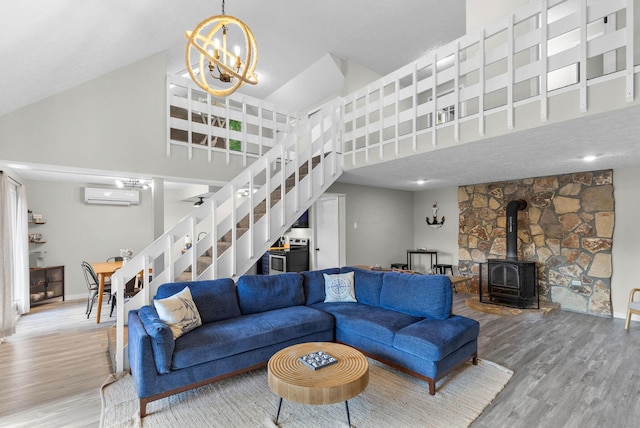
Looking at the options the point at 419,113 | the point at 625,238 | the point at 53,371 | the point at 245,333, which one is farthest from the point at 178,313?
the point at 625,238

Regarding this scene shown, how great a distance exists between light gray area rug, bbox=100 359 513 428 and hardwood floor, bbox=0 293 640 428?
13 cm

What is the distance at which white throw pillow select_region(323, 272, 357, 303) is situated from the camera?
3844 millimetres

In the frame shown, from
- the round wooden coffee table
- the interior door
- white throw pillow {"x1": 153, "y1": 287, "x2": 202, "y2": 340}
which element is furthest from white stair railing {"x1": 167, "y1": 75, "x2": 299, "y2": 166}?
the round wooden coffee table

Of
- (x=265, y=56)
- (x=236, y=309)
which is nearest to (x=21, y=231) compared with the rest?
(x=236, y=309)

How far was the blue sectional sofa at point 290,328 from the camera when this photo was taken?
94.6 inches

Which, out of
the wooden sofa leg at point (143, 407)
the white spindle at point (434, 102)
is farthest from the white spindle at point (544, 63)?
the wooden sofa leg at point (143, 407)

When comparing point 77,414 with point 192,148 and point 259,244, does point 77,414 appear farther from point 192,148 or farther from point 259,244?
point 192,148

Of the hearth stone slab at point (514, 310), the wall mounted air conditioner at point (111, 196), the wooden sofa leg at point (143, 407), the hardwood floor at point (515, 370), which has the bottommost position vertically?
the hearth stone slab at point (514, 310)

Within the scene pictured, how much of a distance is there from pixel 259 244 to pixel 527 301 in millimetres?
4662

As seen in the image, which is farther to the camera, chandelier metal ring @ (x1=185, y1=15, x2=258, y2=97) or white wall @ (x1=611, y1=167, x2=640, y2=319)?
white wall @ (x1=611, y1=167, x2=640, y2=319)

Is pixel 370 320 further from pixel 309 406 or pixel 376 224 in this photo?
pixel 376 224

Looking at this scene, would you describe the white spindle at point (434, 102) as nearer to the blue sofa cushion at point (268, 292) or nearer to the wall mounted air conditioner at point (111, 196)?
the blue sofa cushion at point (268, 292)

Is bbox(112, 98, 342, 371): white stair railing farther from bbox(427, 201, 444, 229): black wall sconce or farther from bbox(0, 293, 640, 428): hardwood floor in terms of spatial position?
bbox(427, 201, 444, 229): black wall sconce

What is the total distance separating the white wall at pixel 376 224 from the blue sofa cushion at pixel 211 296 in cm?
336
